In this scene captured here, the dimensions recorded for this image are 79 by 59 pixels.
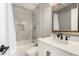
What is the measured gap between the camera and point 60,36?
5.40ft

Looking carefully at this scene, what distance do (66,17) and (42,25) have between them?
18.6 inches

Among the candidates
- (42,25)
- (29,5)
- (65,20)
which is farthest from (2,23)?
(65,20)

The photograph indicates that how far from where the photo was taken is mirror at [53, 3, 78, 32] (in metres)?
1.47

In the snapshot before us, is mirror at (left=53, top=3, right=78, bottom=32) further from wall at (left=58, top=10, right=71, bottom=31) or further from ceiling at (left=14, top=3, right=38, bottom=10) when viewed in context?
ceiling at (left=14, top=3, right=38, bottom=10)

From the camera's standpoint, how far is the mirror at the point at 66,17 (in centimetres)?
147

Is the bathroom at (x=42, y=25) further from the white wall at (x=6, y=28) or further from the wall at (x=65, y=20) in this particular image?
the white wall at (x=6, y=28)

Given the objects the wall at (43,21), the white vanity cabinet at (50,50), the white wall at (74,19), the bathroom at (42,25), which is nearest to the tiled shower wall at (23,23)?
the bathroom at (42,25)

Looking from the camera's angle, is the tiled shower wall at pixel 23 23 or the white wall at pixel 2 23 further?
the tiled shower wall at pixel 23 23

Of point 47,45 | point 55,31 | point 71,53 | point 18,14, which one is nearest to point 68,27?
point 55,31

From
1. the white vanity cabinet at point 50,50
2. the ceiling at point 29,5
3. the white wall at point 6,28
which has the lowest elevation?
the white vanity cabinet at point 50,50

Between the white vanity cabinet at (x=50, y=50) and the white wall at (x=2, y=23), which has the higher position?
the white wall at (x=2, y=23)

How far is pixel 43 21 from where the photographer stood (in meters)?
1.65

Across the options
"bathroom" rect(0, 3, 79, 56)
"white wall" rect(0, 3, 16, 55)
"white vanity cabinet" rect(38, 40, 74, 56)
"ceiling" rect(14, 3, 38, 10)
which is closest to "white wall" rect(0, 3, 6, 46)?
"white wall" rect(0, 3, 16, 55)

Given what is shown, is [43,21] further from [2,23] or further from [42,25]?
[2,23]
